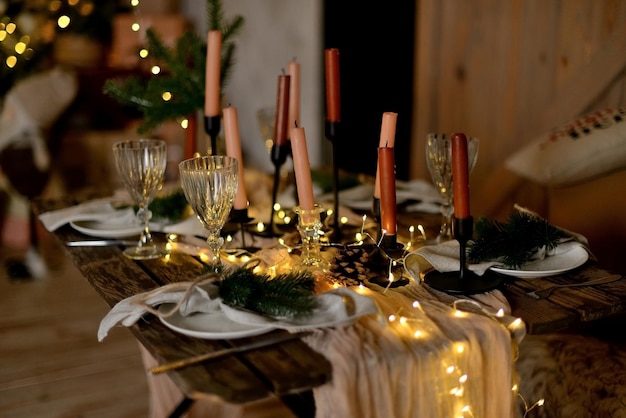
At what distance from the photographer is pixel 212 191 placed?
1344 mm

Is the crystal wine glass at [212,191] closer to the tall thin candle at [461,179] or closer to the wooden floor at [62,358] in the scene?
the tall thin candle at [461,179]

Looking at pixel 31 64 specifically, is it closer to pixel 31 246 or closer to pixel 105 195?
pixel 31 246

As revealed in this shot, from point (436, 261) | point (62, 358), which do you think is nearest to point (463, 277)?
point (436, 261)

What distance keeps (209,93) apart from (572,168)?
0.98 m

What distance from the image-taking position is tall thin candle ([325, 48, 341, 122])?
5.18ft

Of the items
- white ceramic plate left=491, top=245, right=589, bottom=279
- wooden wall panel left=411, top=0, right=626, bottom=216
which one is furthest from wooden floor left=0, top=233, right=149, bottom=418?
wooden wall panel left=411, top=0, right=626, bottom=216

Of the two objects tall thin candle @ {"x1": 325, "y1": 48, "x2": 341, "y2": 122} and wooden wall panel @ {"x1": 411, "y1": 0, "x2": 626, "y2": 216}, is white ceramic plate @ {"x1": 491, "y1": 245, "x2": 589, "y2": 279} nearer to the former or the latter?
tall thin candle @ {"x1": 325, "y1": 48, "x2": 341, "y2": 122}

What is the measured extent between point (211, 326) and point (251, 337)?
68 mm

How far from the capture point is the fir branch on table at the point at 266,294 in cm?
115

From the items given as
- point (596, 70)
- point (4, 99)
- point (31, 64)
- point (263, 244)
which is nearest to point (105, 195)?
point (263, 244)

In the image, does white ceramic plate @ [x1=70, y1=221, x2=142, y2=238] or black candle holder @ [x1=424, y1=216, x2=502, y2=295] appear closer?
black candle holder @ [x1=424, y1=216, x2=502, y2=295]

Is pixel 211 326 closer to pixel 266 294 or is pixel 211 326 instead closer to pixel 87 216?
pixel 266 294

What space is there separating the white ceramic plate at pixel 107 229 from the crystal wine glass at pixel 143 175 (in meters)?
0.06

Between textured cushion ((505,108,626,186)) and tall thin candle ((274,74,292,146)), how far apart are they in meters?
0.81
